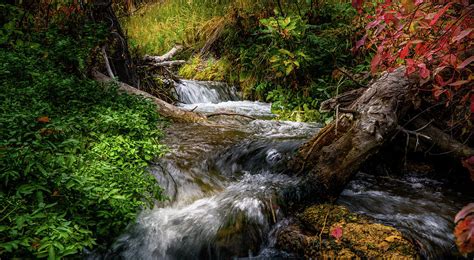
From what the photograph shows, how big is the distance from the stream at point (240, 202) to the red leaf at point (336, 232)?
15.6 inches

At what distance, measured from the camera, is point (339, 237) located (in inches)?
92.3

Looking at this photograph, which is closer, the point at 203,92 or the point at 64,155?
the point at 64,155

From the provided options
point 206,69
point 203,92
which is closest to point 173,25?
point 206,69

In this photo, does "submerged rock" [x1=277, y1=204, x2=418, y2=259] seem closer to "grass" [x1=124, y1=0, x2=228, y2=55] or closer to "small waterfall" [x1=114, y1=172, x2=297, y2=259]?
"small waterfall" [x1=114, y1=172, x2=297, y2=259]

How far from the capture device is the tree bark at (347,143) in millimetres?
2871

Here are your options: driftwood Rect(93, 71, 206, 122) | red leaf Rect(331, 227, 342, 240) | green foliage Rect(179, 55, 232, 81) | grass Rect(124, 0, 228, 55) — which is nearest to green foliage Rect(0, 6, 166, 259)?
driftwood Rect(93, 71, 206, 122)

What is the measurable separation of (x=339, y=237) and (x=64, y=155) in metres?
2.04

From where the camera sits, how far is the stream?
2.57 meters

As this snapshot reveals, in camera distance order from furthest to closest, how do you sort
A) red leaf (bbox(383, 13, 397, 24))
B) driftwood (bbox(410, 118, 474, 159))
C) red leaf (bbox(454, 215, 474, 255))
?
Result: driftwood (bbox(410, 118, 474, 159)) → red leaf (bbox(383, 13, 397, 24)) → red leaf (bbox(454, 215, 474, 255))

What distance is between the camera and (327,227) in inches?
96.0

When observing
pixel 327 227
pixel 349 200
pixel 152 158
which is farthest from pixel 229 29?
pixel 327 227

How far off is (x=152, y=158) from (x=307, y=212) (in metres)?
1.60

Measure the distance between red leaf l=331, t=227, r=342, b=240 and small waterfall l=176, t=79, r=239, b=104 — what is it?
16.5ft

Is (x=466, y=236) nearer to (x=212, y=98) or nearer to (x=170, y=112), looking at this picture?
(x=170, y=112)
